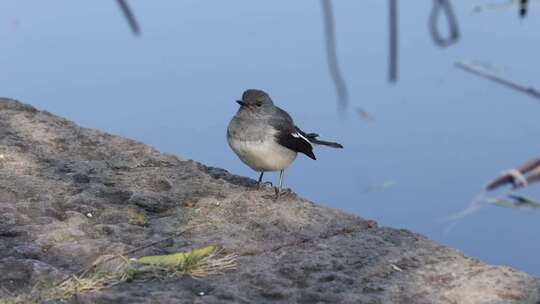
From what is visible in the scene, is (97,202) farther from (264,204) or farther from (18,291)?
(18,291)

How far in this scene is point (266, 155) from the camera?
14.6 feet

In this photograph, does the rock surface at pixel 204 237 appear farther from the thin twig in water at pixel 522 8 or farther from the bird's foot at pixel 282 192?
the thin twig in water at pixel 522 8

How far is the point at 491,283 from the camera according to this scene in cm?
319

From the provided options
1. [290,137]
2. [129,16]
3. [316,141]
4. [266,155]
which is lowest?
[129,16]

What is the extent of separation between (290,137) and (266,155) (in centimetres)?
16

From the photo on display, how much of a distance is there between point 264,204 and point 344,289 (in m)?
1.03

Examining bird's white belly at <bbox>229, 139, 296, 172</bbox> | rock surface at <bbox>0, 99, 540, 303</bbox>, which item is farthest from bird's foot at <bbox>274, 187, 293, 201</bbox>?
bird's white belly at <bbox>229, 139, 296, 172</bbox>

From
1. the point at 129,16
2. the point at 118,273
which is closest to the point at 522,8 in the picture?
the point at 129,16

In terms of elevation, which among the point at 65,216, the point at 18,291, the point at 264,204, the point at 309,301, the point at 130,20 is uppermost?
the point at 264,204

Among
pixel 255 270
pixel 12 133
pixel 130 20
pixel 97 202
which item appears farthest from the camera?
pixel 12 133

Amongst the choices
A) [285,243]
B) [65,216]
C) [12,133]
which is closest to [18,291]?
[65,216]

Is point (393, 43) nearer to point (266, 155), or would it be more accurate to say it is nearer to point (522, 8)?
point (522, 8)

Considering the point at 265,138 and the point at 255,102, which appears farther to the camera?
the point at 255,102

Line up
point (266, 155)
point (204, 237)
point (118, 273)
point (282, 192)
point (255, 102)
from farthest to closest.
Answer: point (255, 102) → point (266, 155) → point (282, 192) → point (204, 237) → point (118, 273)
